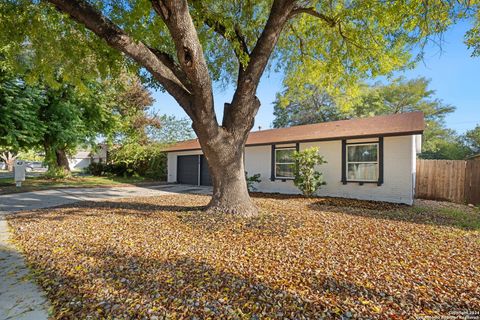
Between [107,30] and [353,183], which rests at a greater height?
[107,30]

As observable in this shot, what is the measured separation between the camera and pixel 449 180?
9469 mm

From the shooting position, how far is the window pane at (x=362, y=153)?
8906mm

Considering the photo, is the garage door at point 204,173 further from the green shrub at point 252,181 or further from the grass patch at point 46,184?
the grass patch at point 46,184

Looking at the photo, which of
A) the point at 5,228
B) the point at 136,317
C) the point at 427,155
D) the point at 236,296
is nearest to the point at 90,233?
the point at 5,228

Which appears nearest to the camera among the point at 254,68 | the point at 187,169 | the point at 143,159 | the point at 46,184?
the point at 254,68

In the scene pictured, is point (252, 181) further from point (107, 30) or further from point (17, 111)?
point (17, 111)

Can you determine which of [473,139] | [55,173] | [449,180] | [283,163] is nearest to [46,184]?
[55,173]

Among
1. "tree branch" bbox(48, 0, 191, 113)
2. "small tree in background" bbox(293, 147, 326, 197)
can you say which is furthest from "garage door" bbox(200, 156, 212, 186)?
"tree branch" bbox(48, 0, 191, 113)

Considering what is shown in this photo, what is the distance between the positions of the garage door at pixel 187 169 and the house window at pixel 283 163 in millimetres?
6116

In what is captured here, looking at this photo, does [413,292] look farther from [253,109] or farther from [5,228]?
[5,228]

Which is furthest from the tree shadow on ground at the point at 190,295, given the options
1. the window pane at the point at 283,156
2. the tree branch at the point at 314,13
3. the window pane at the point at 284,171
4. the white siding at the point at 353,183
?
the window pane at the point at 283,156

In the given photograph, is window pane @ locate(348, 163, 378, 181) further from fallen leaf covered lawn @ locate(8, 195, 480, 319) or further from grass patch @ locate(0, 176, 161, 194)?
grass patch @ locate(0, 176, 161, 194)

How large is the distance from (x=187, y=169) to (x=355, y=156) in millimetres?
10457

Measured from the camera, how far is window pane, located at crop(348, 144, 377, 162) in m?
8.91
